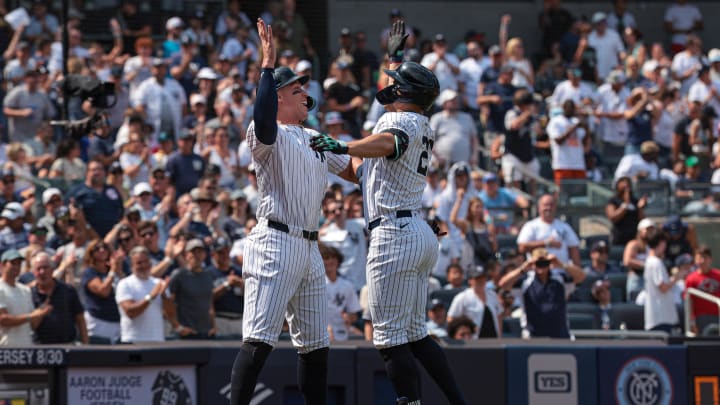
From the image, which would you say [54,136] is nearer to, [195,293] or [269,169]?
[195,293]

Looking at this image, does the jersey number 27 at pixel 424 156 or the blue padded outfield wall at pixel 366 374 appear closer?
the jersey number 27 at pixel 424 156

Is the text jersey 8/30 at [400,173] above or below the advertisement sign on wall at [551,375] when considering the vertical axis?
above

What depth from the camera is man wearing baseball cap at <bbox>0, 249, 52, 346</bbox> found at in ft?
33.9

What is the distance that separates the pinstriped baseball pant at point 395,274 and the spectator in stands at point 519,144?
8.57 m

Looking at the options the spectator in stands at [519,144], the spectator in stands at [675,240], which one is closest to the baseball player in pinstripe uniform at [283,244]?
the spectator in stands at [675,240]

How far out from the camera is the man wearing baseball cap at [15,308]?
33.9 ft

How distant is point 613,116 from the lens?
1775 centimetres

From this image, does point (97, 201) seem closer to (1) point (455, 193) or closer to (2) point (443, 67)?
(1) point (455, 193)

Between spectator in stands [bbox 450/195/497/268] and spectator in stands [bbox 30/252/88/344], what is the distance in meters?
4.29

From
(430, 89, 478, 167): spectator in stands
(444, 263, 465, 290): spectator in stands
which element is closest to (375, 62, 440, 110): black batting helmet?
(444, 263, 465, 290): spectator in stands

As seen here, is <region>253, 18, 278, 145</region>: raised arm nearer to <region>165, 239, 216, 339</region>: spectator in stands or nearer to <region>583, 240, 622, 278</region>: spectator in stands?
<region>165, 239, 216, 339</region>: spectator in stands

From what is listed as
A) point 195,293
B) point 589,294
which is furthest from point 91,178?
point 589,294

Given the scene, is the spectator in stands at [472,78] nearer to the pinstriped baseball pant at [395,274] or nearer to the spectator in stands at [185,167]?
the spectator in stands at [185,167]

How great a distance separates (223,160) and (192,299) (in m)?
3.51
